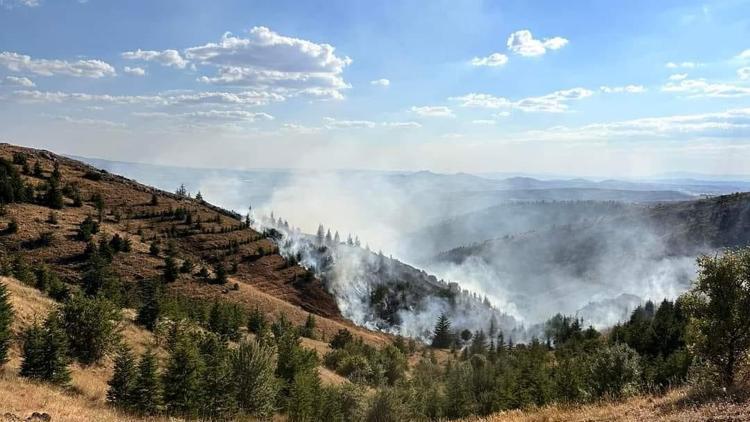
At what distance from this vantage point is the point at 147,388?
2848cm

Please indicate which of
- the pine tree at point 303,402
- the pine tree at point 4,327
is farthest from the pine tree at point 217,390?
the pine tree at point 4,327

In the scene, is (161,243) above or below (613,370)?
above

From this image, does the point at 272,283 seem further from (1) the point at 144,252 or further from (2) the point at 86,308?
(2) the point at 86,308

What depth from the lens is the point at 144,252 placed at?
98.2 meters

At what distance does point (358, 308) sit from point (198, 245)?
5576 cm

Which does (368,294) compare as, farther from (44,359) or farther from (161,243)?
(44,359)

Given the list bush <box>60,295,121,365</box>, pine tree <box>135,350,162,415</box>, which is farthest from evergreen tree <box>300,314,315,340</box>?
pine tree <box>135,350,162,415</box>

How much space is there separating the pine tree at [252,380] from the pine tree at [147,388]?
472 centimetres

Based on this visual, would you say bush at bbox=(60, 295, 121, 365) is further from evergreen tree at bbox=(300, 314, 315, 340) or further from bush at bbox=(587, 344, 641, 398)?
evergreen tree at bbox=(300, 314, 315, 340)

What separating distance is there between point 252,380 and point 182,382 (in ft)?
13.9

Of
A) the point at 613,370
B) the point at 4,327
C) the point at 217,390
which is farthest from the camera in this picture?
the point at 613,370

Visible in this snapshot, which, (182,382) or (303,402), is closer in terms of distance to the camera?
(182,382)

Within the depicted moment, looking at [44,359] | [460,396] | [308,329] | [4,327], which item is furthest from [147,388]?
[308,329]

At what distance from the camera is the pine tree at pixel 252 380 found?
31.3m
